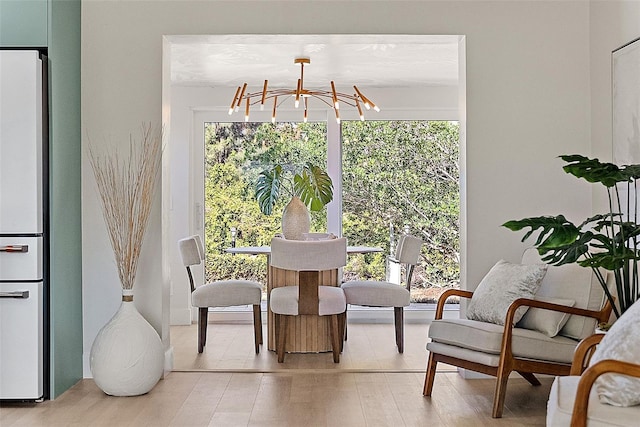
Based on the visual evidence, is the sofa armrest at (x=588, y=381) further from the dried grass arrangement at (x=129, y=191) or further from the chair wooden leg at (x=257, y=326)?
the chair wooden leg at (x=257, y=326)

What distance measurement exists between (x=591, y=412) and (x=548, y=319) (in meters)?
1.48

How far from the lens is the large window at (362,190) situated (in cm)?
800

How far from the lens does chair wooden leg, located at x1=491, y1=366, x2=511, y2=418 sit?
404cm

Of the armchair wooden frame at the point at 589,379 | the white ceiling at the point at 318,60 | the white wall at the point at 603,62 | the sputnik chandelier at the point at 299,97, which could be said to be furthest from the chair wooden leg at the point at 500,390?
the sputnik chandelier at the point at 299,97

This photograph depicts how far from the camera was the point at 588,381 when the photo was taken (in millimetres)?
2711

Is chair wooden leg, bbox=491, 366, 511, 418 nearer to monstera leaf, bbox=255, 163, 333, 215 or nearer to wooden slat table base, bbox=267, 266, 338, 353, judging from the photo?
wooden slat table base, bbox=267, 266, 338, 353

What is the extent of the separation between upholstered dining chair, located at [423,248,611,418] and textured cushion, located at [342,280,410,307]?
1.59m

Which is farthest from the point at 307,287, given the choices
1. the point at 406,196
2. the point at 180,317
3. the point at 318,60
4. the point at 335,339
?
the point at 406,196

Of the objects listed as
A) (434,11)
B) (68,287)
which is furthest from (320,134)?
(68,287)

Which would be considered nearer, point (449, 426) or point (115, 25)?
point (449, 426)

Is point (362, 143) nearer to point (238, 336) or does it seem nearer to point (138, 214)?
point (238, 336)

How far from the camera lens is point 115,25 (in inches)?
202

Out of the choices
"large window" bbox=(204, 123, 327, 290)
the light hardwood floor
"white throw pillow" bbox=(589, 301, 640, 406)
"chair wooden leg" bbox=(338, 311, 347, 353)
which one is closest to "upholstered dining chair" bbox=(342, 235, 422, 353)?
"chair wooden leg" bbox=(338, 311, 347, 353)

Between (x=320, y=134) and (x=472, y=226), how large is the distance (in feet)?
10.4
